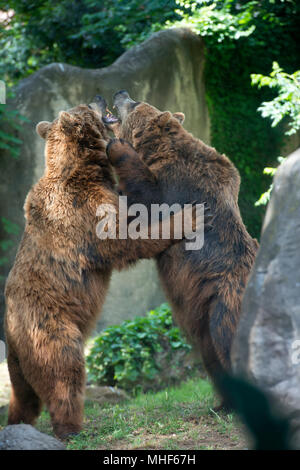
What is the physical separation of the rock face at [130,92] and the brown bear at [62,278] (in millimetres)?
3400

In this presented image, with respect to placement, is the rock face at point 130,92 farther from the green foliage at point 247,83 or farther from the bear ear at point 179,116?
the bear ear at point 179,116

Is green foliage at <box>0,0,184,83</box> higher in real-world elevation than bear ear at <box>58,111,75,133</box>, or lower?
higher

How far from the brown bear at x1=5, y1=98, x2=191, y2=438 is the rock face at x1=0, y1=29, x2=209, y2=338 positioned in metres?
3.40

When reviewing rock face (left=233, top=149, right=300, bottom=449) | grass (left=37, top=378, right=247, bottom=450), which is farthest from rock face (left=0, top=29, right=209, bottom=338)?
rock face (left=233, top=149, right=300, bottom=449)

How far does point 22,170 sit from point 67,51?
13.1 ft

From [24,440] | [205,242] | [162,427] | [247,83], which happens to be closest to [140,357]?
[162,427]

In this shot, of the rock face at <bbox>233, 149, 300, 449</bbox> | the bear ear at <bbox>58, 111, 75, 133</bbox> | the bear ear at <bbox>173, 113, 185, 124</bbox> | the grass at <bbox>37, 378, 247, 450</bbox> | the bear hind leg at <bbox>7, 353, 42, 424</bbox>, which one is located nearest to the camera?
the rock face at <bbox>233, 149, 300, 449</bbox>

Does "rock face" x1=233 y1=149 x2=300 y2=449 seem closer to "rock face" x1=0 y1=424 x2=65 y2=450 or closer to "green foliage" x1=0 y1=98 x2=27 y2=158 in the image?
"rock face" x1=0 y1=424 x2=65 y2=450

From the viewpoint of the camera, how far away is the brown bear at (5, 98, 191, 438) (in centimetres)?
404

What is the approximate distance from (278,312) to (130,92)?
248 inches

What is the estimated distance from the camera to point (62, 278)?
4.29m

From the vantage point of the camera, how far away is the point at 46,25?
10.5 meters

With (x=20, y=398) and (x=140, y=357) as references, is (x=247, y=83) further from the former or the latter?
(x=20, y=398)

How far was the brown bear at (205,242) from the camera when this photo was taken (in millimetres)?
4074
